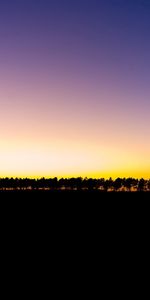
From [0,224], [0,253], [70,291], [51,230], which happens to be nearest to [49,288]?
[70,291]

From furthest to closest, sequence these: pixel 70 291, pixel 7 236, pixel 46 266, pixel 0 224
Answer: pixel 0 224, pixel 7 236, pixel 46 266, pixel 70 291

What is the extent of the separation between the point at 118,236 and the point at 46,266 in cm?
889

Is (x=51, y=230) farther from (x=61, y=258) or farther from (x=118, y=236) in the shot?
(x=61, y=258)

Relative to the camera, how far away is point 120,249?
1862 centimetres

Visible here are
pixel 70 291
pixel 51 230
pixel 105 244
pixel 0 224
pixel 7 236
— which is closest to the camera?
pixel 70 291

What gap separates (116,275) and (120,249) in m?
5.04

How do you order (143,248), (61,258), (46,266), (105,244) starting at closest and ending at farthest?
1. (46,266)
2. (61,258)
3. (143,248)
4. (105,244)

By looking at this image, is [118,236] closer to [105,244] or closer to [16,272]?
[105,244]

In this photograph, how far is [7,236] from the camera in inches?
890

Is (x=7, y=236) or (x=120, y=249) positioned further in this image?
(x=7, y=236)

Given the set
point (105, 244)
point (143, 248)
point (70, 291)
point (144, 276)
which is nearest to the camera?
point (70, 291)

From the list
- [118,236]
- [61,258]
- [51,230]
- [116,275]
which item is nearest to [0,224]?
[51,230]

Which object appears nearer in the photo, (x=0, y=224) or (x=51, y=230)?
(x=51, y=230)

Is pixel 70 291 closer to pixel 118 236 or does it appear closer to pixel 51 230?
pixel 118 236
